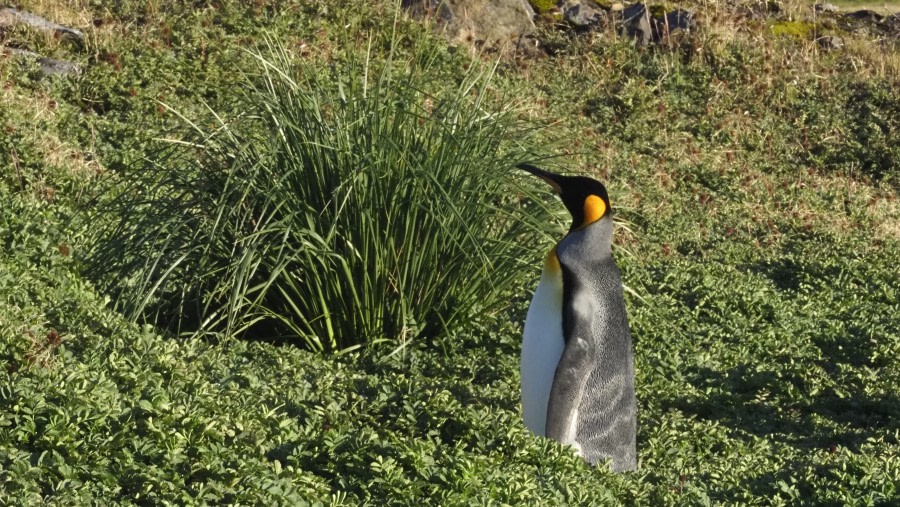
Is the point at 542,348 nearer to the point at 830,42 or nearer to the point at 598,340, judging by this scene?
the point at 598,340

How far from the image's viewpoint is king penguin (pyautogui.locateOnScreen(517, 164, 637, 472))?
203 inches

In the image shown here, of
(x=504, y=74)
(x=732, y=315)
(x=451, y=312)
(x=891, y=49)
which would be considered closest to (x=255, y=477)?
(x=451, y=312)

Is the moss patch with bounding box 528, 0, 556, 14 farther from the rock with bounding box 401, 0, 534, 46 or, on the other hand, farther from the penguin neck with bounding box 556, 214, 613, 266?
the penguin neck with bounding box 556, 214, 613, 266

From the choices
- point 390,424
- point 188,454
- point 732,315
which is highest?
point 188,454

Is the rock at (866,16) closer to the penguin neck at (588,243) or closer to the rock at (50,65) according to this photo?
the rock at (50,65)

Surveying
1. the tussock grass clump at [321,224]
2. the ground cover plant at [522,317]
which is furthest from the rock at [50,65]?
the tussock grass clump at [321,224]

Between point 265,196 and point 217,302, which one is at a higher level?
point 265,196

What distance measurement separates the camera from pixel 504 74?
12.6m

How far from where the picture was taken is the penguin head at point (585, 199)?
523 cm

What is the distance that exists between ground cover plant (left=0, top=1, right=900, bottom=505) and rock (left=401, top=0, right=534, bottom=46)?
0.51 meters

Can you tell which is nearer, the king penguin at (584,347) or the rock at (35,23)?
the king penguin at (584,347)

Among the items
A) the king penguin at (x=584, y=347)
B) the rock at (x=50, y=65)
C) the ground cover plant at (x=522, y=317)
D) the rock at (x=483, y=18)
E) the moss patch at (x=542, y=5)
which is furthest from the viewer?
the moss patch at (x=542, y=5)

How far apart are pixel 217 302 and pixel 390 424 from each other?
1717 millimetres

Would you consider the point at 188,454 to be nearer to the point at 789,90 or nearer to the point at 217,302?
the point at 217,302
